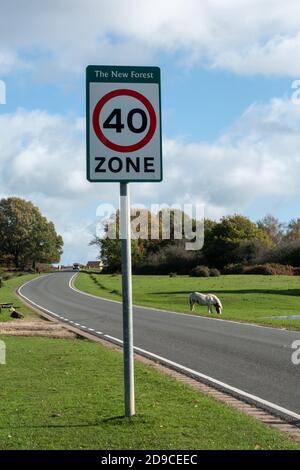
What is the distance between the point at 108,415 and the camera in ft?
27.8

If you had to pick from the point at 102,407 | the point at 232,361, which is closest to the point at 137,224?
the point at 232,361

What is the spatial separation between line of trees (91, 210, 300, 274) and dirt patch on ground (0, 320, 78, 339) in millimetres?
66037

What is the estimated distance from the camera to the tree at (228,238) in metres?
103

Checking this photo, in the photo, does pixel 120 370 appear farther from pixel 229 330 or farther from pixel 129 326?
pixel 229 330

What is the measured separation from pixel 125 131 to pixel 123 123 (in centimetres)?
9

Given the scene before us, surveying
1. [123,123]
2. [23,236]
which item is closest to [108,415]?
[123,123]

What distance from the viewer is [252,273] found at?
86312 millimetres

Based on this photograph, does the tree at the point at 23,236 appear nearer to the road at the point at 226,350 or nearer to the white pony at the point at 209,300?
the white pony at the point at 209,300

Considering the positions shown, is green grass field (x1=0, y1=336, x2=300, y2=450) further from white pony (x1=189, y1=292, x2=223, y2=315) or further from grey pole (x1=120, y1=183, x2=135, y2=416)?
white pony (x1=189, y1=292, x2=223, y2=315)

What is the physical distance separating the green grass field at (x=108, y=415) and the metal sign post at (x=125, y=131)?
0.87 metres

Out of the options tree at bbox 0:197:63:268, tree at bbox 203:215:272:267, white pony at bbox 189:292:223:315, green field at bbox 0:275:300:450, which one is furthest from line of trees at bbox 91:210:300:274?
green field at bbox 0:275:300:450

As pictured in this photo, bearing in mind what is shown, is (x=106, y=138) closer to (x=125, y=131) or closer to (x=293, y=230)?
(x=125, y=131)

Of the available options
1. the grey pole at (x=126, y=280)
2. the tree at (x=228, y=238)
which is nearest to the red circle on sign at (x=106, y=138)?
the grey pole at (x=126, y=280)
